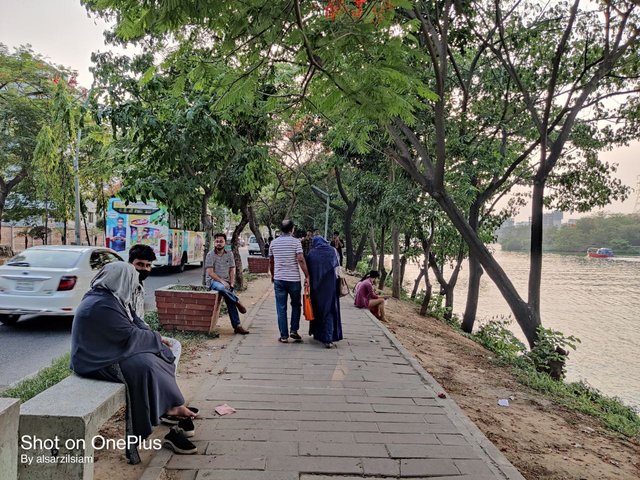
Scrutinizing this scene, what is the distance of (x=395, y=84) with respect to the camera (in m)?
4.10

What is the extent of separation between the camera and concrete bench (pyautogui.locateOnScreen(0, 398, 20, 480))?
2064mm

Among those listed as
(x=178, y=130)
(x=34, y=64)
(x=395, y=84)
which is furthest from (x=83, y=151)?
(x=395, y=84)

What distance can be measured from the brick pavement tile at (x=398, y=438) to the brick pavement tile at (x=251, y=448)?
543mm

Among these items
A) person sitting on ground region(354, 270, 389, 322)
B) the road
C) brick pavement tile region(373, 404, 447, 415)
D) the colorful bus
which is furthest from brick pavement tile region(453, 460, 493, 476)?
the colorful bus

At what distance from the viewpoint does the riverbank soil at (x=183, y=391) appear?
9.86 ft

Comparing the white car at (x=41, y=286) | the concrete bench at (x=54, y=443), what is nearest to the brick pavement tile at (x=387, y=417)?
the concrete bench at (x=54, y=443)

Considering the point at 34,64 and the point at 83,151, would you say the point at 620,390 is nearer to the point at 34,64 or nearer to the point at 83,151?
the point at 34,64

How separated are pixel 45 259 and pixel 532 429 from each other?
7504 millimetres

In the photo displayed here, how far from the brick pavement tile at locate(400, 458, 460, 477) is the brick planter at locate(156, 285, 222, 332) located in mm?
4371

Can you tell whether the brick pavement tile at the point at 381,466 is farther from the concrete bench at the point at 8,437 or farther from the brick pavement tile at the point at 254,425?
the concrete bench at the point at 8,437

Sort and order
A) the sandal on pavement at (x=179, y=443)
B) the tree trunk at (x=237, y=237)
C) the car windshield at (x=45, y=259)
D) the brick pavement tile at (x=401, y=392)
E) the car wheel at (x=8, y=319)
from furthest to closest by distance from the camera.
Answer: the tree trunk at (x=237, y=237) → the car wheel at (x=8, y=319) → the car windshield at (x=45, y=259) → the brick pavement tile at (x=401, y=392) → the sandal on pavement at (x=179, y=443)

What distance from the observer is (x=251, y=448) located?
332 cm

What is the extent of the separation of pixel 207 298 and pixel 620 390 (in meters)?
9.24

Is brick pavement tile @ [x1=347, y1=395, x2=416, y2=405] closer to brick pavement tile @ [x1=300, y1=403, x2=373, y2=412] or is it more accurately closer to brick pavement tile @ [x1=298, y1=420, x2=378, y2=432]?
brick pavement tile @ [x1=300, y1=403, x2=373, y2=412]
